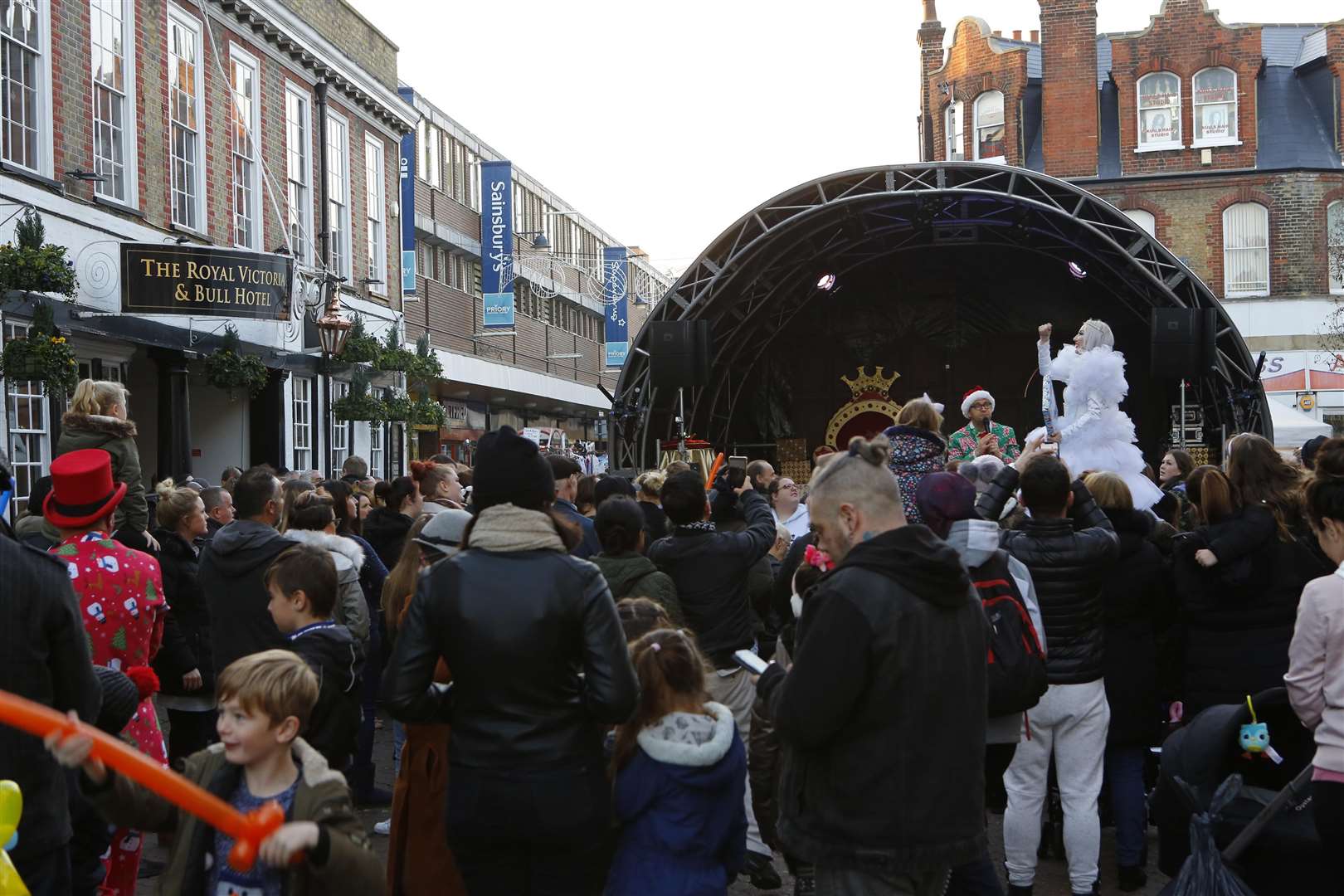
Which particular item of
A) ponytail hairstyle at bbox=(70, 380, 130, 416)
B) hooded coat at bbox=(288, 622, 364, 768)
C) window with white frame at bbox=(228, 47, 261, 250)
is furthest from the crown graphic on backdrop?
hooded coat at bbox=(288, 622, 364, 768)

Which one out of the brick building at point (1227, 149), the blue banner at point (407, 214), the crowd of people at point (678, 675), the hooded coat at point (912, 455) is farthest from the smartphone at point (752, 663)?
the brick building at point (1227, 149)

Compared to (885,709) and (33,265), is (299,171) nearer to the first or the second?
(33,265)

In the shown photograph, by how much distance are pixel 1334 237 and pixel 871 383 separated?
1481cm

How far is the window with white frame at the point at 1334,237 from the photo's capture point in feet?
98.4

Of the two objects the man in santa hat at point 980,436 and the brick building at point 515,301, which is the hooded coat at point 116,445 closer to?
the man in santa hat at point 980,436

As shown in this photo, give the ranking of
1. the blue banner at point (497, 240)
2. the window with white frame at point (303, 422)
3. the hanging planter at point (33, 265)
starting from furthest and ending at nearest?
the blue banner at point (497, 240)
the window with white frame at point (303, 422)
the hanging planter at point (33, 265)

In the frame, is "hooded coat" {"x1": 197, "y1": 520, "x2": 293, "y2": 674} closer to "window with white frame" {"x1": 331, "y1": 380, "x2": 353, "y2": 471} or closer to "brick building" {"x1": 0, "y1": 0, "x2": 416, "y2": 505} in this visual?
"brick building" {"x1": 0, "y1": 0, "x2": 416, "y2": 505}

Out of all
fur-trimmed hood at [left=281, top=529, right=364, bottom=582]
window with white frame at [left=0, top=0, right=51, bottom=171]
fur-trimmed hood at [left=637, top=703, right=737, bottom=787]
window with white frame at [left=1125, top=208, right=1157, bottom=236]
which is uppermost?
window with white frame at [left=1125, top=208, right=1157, bottom=236]

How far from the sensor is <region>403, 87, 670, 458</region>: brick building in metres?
33.2

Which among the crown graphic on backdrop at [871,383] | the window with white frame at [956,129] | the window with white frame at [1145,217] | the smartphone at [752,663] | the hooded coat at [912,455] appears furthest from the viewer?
the window with white frame at [956,129]

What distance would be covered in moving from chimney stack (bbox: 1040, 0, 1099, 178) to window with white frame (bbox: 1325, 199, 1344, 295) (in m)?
5.59

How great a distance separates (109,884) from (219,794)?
204 centimetres

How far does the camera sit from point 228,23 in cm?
1759

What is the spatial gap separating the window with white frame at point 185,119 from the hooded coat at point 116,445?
9.95 meters
